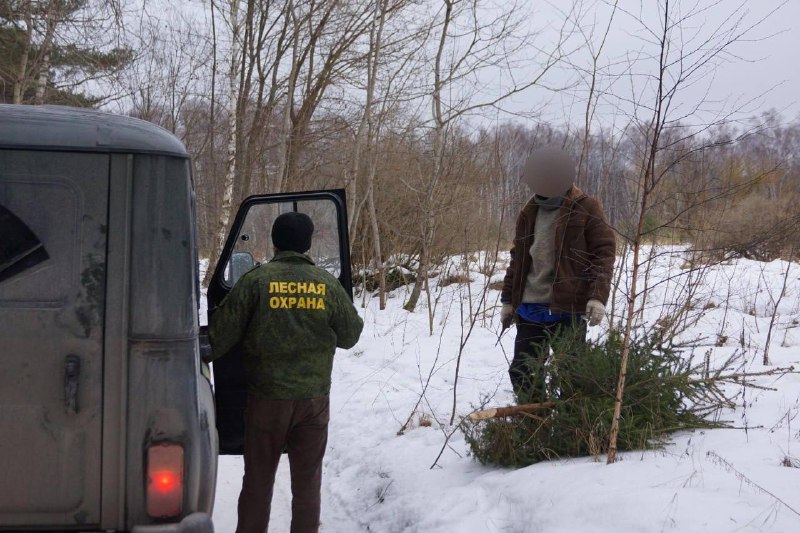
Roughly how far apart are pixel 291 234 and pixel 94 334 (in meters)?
1.21

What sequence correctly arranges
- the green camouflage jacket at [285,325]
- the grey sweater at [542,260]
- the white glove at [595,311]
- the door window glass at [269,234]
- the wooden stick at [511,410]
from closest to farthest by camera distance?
1. the green camouflage jacket at [285,325]
2. the door window glass at [269,234]
3. the wooden stick at [511,410]
4. the white glove at [595,311]
5. the grey sweater at [542,260]

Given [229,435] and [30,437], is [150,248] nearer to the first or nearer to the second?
[30,437]

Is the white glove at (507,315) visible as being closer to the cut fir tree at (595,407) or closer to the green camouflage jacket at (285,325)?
the cut fir tree at (595,407)

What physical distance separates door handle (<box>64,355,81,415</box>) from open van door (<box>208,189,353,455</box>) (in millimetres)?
1245

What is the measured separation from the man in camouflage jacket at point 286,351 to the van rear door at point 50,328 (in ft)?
3.03

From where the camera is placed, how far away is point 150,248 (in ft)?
7.57

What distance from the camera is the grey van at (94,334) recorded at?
2.24 meters

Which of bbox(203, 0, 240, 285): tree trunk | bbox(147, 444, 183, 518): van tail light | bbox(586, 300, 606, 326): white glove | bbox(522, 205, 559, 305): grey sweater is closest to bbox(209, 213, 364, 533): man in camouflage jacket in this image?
bbox(147, 444, 183, 518): van tail light

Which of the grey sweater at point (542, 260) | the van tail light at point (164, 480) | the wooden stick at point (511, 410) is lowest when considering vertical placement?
the wooden stick at point (511, 410)

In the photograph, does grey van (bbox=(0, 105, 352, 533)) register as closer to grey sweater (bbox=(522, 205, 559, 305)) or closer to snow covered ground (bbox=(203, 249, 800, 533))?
snow covered ground (bbox=(203, 249, 800, 533))

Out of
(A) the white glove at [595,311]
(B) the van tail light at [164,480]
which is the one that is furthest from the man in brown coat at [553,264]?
(B) the van tail light at [164,480]

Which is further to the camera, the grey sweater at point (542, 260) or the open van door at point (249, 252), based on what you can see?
the grey sweater at point (542, 260)

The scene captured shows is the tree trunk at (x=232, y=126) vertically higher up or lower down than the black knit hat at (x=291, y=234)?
higher up

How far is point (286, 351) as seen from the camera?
10.5 feet
